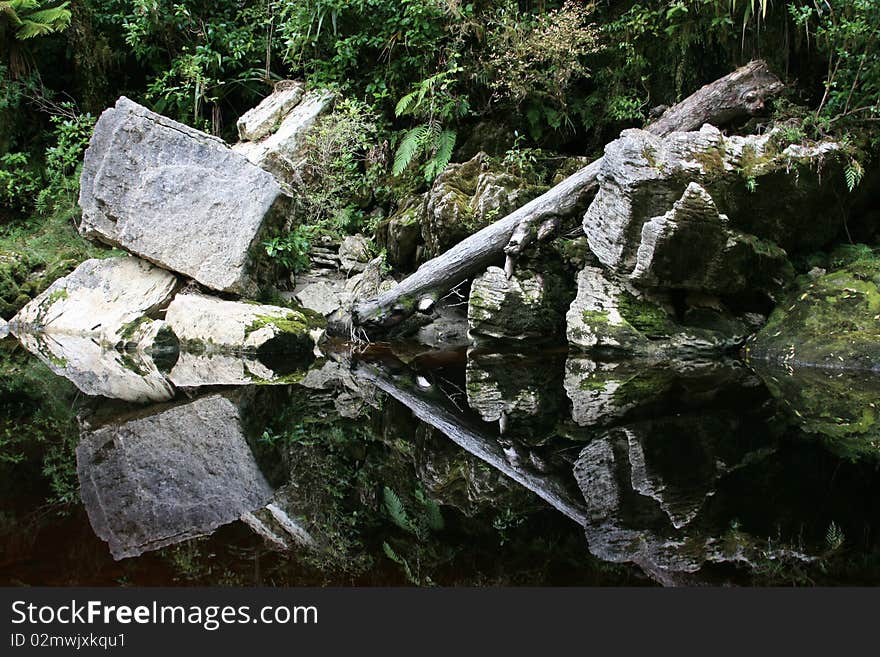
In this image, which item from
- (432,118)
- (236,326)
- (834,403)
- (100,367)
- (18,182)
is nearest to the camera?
(834,403)

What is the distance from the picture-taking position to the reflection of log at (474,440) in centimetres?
326

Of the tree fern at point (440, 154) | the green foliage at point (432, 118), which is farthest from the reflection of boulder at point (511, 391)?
the green foliage at point (432, 118)

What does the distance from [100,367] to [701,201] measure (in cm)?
646

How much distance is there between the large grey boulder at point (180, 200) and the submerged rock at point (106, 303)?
0.33m

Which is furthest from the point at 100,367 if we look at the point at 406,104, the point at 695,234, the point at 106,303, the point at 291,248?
the point at 695,234

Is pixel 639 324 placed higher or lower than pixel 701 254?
lower

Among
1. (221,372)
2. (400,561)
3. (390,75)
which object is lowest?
(221,372)

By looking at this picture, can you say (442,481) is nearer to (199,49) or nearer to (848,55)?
(848,55)

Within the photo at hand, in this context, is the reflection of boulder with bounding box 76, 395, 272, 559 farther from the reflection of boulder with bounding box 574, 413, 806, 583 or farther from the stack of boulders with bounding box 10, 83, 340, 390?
the stack of boulders with bounding box 10, 83, 340, 390

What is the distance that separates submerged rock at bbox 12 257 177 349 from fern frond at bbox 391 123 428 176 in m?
3.61

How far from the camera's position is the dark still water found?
2480 millimetres

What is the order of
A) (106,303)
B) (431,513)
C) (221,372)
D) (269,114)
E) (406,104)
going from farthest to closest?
(269,114) < (406,104) < (106,303) < (221,372) < (431,513)

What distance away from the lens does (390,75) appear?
11.6m

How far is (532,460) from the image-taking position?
4043mm
